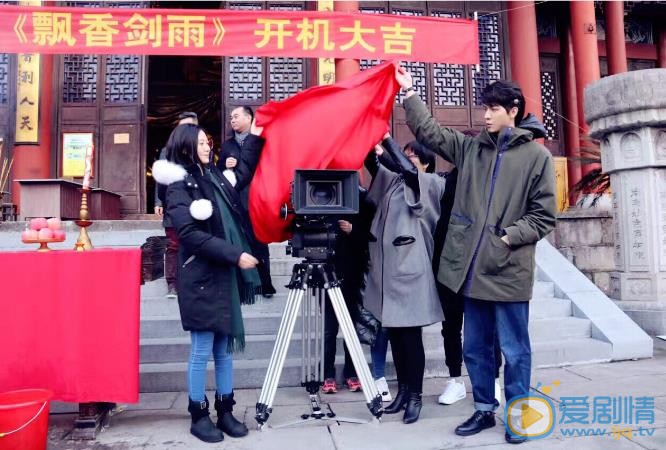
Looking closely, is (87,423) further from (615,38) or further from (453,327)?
(615,38)

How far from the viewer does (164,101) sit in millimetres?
12492

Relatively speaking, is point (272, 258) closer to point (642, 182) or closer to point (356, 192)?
point (356, 192)

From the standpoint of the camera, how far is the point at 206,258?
8.05 feet

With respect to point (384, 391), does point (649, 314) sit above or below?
above

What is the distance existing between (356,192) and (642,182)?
3.59 meters

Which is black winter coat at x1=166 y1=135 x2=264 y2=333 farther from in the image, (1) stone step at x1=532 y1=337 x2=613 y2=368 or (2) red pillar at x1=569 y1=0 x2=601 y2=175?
(2) red pillar at x1=569 y1=0 x2=601 y2=175

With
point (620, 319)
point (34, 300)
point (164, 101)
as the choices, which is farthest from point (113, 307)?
point (164, 101)

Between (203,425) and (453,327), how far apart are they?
162 cm

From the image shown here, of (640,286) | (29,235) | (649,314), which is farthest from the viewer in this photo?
(640,286)

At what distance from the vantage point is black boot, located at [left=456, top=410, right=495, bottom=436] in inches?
97.4

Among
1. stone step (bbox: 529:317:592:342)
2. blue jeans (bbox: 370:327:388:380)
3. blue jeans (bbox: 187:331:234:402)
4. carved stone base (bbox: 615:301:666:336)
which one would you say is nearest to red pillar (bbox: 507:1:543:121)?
Answer: carved stone base (bbox: 615:301:666:336)

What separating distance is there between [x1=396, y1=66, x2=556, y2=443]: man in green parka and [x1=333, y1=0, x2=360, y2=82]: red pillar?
183 inches

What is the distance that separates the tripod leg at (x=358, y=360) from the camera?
257 cm

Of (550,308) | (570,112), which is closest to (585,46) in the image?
(570,112)
